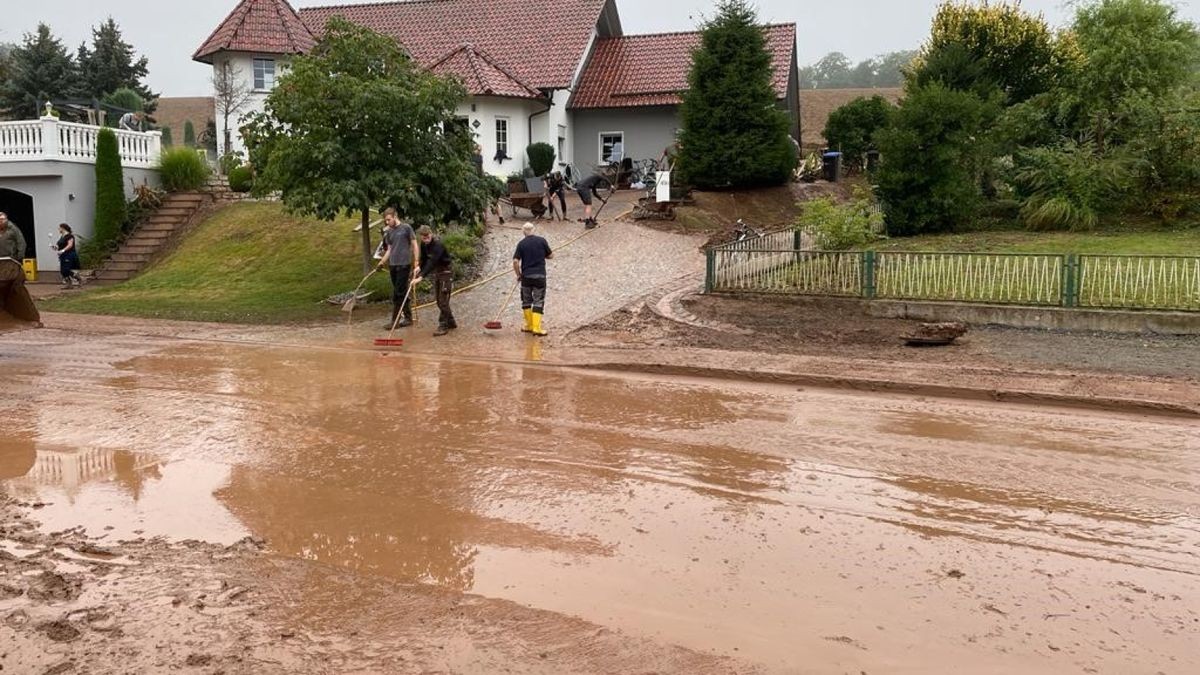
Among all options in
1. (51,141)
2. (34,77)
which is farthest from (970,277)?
(34,77)

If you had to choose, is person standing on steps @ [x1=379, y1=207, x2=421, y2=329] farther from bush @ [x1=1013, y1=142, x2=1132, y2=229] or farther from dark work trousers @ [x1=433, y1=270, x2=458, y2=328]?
bush @ [x1=1013, y1=142, x2=1132, y2=229]

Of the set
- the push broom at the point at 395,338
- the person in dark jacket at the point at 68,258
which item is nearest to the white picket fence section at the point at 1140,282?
the push broom at the point at 395,338

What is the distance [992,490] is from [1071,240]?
14.8 metres

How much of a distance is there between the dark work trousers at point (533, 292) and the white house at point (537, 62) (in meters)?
16.5

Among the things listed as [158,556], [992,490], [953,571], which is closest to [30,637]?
[158,556]

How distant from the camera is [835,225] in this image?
17.8 m

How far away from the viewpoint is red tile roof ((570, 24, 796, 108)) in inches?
1260

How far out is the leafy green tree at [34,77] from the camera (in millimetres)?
48938

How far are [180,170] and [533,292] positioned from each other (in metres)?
15.5

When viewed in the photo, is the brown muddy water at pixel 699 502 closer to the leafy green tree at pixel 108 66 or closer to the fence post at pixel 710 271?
the fence post at pixel 710 271

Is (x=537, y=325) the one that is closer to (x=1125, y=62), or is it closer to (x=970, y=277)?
(x=970, y=277)

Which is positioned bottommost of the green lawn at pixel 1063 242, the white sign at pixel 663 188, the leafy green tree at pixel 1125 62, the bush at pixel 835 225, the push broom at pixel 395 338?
the push broom at pixel 395 338

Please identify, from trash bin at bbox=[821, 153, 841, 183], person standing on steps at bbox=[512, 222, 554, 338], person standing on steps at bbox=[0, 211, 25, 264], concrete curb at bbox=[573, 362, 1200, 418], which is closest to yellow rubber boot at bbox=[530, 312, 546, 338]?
person standing on steps at bbox=[512, 222, 554, 338]

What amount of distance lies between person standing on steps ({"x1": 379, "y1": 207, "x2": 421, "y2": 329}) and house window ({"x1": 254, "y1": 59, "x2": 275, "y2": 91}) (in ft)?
67.6
